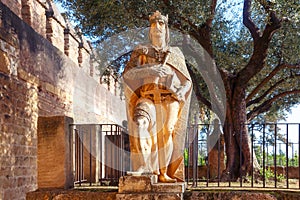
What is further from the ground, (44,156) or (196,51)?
(196,51)

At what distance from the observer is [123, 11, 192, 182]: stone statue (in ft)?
16.4

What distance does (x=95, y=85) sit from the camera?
55.3 ft

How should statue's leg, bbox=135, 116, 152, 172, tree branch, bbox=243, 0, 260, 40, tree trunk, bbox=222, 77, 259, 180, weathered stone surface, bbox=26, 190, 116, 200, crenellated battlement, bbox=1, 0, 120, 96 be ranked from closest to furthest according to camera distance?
statue's leg, bbox=135, 116, 152, 172
weathered stone surface, bbox=26, 190, 116, 200
tree trunk, bbox=222, 77, 259, 180
tree branch, bbox=243, 0, 260, 40
crenellated battlement, bbox=1, 0, 120, 96

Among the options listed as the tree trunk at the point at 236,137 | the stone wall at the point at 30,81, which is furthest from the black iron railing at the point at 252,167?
the stone wall at the point at 30,81

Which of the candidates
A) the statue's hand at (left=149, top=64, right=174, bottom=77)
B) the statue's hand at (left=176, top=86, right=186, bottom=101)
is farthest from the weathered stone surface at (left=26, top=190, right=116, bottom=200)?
the statue's hand at (left=149, top=64, right=174, bottom=77)

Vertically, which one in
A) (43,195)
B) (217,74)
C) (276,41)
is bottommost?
(43,195)

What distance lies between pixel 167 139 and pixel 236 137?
4920 millimetres

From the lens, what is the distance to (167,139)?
5.16 meters

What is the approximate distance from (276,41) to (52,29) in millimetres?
5777

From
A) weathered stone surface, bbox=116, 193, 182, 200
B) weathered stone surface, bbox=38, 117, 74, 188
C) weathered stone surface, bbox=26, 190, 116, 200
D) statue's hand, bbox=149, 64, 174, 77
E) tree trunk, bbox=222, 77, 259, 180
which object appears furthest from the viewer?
tree trunk, bbox=222, 77, 259, 180

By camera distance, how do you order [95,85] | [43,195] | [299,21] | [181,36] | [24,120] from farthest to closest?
[95,85] < [181,36] < [299,21] < [24,120] < [43,195]

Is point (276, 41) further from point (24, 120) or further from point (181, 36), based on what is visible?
point (24, 120)

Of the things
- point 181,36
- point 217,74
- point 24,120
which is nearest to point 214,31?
point 181,36

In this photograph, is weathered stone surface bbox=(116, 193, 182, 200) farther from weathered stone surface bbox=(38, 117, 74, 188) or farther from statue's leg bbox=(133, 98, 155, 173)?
weathered stone surface bbox=(38, 117, 74, 188)
